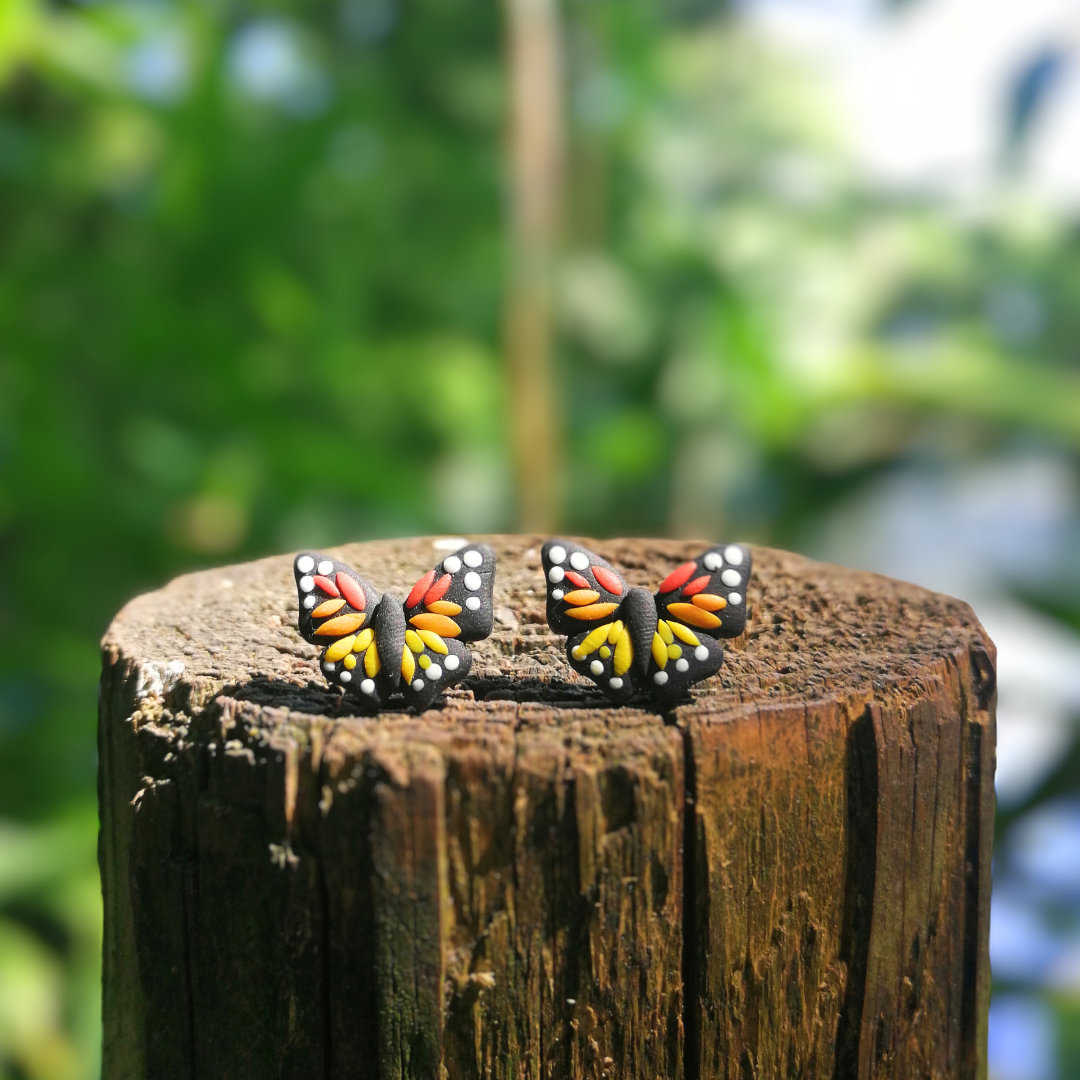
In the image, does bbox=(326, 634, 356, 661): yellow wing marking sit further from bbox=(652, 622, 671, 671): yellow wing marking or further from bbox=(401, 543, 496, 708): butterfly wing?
bbox=(652, 622, 671, 671): yellow wing marking

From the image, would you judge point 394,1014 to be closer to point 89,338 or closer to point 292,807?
point 292,807

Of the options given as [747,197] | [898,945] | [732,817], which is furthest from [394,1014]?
[747,197]

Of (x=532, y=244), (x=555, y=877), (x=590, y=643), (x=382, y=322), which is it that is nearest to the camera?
(x=555, y=877)

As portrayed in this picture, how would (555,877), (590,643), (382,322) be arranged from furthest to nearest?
(382,322) → (590,643) → (555,877)

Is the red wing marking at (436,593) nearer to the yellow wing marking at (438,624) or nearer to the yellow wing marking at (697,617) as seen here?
the yellow wing marking at (438,624)

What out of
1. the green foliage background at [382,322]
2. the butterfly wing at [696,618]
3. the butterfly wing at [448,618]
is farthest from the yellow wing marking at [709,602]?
the green foliage background at [382,322]

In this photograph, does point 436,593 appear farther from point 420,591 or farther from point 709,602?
point 709,602

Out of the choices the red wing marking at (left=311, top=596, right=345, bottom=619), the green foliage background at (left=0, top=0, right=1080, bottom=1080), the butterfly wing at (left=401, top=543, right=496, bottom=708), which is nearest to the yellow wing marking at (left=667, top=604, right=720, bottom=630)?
the butterfly wing at (left=401, top=543, right=496, bottom=708)

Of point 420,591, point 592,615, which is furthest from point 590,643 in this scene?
point 420,591
